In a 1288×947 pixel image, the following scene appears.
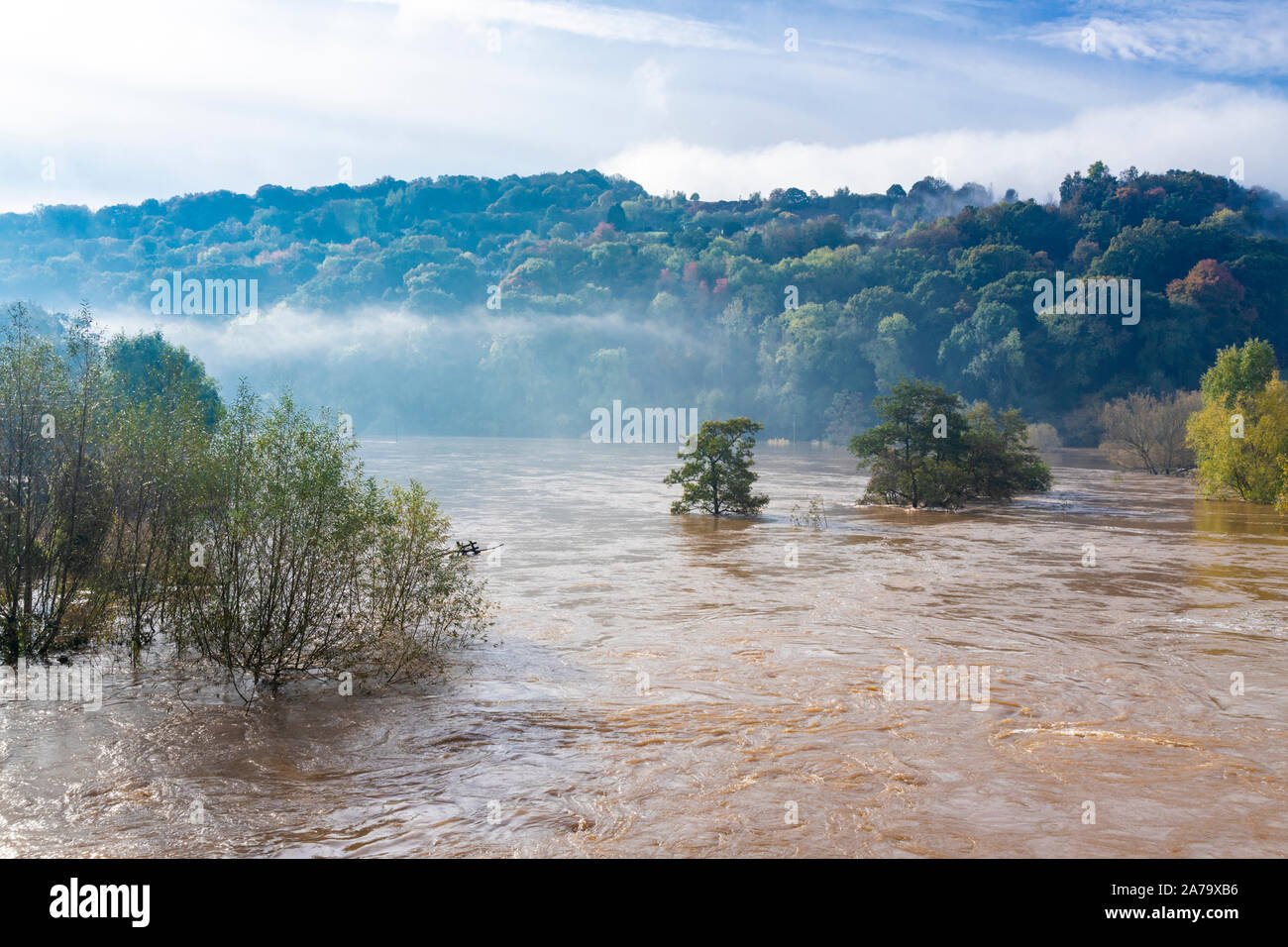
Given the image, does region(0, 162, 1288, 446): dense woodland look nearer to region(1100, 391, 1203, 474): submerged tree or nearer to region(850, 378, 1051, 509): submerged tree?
region(1100, 391, 1203, 474): submerged tree

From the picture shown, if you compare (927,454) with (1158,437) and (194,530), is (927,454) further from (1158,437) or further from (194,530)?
(194,530)

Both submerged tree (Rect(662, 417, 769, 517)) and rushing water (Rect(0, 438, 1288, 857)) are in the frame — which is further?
submerged tree (Rect(662, 417, 769, 517))

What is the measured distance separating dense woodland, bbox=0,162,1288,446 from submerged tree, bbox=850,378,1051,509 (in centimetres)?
5475

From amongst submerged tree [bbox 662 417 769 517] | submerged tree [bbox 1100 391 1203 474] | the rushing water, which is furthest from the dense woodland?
the rushing water

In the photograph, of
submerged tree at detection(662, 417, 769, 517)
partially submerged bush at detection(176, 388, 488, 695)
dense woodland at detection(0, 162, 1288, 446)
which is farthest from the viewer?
dense woodland at detection(0, 162, 1288, 446)

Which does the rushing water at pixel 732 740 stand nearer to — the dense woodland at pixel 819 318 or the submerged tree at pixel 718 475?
the submerged tree at pixel 718 475

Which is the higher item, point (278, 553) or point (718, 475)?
point (278, 553)

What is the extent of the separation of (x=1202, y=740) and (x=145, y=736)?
562 inches

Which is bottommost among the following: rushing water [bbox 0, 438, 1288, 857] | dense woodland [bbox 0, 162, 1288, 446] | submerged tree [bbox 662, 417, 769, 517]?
rushing water [bbox 0, 438, 1288, 857]

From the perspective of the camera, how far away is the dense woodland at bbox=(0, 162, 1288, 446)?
11181 centimetres

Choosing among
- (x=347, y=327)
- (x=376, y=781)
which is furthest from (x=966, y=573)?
(x=347, y=327)

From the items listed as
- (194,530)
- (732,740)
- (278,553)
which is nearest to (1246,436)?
(732,740)

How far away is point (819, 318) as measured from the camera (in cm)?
12694

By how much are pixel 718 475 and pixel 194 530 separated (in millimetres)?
29217
